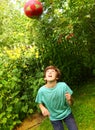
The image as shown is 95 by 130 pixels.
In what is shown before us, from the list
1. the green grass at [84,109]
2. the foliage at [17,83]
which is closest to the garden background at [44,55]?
the foliage at [17,83]

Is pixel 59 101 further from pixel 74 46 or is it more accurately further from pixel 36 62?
pixel 74 46

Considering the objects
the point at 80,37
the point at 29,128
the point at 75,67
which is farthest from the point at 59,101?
the point at 75,67

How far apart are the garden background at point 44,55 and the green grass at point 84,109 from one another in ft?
1.41

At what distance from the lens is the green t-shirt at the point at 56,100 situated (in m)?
4.08

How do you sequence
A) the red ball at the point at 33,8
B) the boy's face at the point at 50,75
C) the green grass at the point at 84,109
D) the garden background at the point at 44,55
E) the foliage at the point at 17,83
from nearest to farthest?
1. the boy's face at the point at 50,75
2. the red ball at the point at 33,8
3. the green grass at the point at 84,109
4. the garden background at the point at 44,55
5. the foliage at the point at 17,83

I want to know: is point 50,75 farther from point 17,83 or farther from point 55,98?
point 17,83

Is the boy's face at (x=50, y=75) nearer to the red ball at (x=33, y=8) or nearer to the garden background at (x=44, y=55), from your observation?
the garden background at (x=44, y=55)

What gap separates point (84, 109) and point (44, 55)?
1.56 metres

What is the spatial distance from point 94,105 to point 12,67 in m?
1.85

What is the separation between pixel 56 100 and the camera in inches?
161

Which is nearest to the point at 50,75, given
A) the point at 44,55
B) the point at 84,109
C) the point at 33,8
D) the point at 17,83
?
the point at 33,8

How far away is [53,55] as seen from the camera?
23.1 feet

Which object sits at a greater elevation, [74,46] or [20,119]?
[74,46]

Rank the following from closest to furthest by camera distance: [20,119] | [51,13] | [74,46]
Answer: [51,13] → [20,119] → [74,46]
